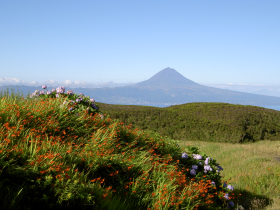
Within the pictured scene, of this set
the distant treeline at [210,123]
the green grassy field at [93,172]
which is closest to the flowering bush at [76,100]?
the green grassy field at [93,172]

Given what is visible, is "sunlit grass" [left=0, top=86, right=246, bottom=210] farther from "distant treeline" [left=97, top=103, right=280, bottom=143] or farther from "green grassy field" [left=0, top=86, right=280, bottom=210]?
"distant treeline" [left=97, top=103, right=280, bottom=143]

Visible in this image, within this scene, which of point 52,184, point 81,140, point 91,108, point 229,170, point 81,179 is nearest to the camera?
point 52,184

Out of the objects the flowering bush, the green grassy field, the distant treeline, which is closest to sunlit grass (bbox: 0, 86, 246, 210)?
the green grassy field

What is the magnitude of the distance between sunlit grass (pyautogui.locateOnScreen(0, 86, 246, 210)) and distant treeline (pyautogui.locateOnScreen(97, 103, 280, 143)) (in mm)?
7333

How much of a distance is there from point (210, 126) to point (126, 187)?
11.0 meters

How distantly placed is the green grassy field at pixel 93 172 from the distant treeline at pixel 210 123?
6.44m

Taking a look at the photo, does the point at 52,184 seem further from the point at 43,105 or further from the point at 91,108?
the point at 91,108

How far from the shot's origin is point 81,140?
4.10 meters

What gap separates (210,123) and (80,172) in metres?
11.3

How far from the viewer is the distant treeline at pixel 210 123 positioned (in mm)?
12555

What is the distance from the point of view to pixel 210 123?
12852 mm

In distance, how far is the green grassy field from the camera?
251 cm

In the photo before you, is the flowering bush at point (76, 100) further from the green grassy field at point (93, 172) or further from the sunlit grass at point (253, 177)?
the sunlit grass at point (253, 177)

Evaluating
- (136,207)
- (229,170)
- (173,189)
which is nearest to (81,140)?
(136,207)
